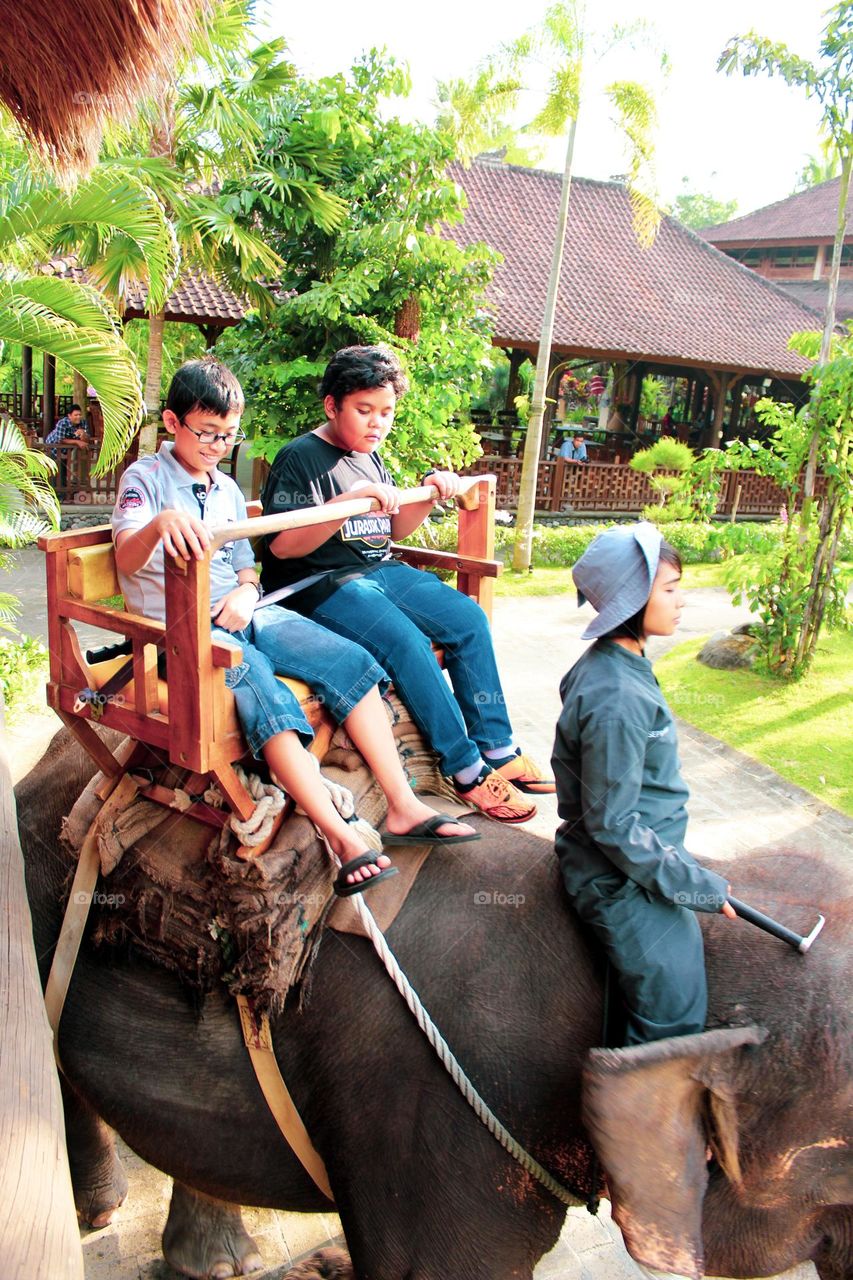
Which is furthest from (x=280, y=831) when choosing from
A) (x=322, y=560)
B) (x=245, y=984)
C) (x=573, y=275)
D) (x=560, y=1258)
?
(x=573, y=275)

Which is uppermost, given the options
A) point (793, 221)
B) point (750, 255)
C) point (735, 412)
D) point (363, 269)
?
point (793, 221)

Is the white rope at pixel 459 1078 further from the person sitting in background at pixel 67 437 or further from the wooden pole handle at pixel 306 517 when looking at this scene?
the person sitting in background at pixel 67 437

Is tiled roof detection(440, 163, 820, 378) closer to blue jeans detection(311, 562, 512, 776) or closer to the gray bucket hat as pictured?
blue jeans detection(311, 562, 512, 776)

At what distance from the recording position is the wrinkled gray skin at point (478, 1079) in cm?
207

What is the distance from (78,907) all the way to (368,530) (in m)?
1.31

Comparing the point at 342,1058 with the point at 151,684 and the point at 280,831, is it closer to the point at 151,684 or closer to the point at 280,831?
the point at 280,831

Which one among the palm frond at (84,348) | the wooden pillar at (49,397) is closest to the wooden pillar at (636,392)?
the wooden pillar at (49,397)

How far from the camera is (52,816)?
3.00m

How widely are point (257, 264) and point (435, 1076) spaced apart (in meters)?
9.32

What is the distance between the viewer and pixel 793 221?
3219cm

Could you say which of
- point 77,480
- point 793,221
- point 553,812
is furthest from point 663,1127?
point 793,221

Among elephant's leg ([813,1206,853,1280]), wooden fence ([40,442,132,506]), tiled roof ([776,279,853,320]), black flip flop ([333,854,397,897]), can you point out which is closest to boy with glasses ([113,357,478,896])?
black flip flop ([333,854,397,897])

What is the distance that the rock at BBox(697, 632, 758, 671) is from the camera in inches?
416

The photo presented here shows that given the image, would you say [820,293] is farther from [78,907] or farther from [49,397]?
[78,907]
